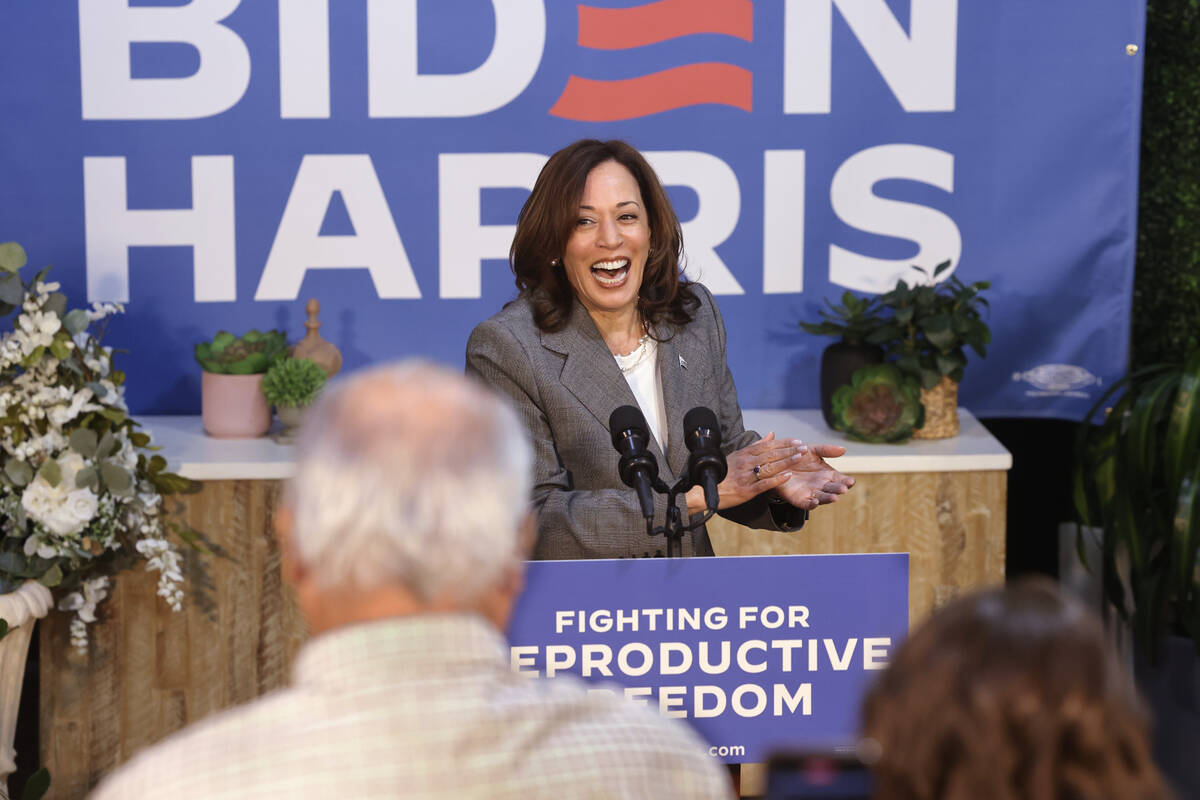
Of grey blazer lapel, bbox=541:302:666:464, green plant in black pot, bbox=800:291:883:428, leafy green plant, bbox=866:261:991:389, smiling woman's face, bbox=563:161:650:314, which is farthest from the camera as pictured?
green plant in black pot, bbox=800:291:883:428

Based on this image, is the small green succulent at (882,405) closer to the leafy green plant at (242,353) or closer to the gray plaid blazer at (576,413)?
the gray plaid blazer at (576,413)

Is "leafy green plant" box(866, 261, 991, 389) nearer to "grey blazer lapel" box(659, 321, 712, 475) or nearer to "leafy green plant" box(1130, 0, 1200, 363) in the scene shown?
"leafy green plant" box(1130, 0, 1200, 363)

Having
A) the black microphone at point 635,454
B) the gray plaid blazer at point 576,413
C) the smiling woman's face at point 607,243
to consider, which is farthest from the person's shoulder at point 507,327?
the black microphone at point 635,454

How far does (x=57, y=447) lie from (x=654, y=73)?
5.92 feet

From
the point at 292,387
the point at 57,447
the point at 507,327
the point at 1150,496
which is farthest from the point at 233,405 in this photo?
the point at 1150,496

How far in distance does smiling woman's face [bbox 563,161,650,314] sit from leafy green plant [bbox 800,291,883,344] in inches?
47.2

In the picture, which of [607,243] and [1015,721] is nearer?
[1015,721]

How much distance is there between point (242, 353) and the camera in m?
3.61

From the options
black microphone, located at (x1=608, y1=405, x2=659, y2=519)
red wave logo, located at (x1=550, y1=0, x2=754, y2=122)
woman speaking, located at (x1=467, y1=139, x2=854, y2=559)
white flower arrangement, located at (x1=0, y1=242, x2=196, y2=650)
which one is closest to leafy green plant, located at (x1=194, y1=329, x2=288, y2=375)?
white flower arrangement, located at (x1=0, y1=242, x2=196, y2=650)

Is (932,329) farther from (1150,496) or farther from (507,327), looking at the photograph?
(507,327)

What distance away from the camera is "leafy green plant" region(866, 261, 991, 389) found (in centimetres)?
358

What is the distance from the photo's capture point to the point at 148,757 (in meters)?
1.02

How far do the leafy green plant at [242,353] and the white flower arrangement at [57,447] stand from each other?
16.7 inches

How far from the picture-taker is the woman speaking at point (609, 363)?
2.24 meters
